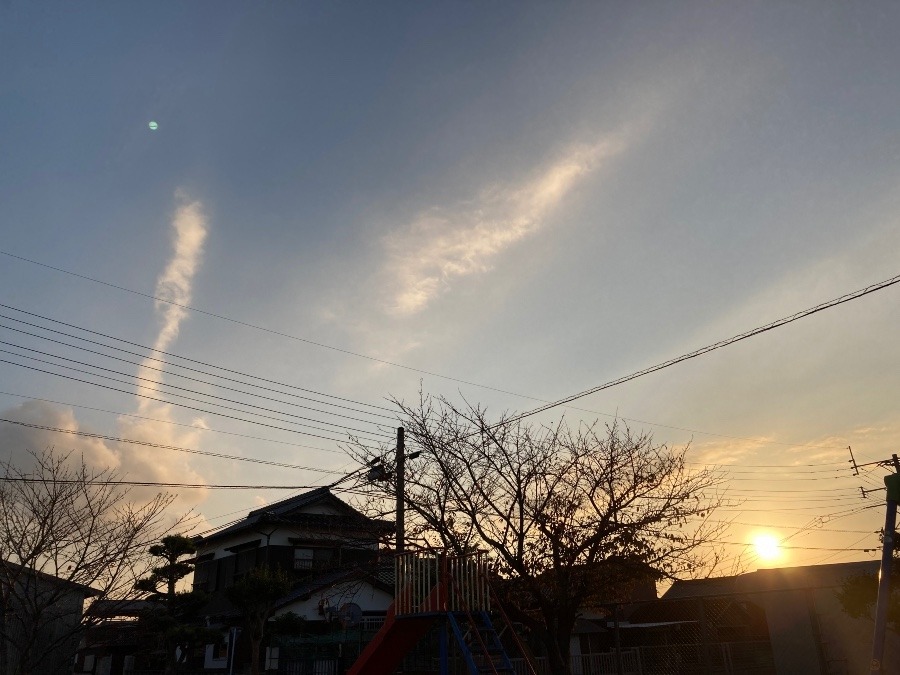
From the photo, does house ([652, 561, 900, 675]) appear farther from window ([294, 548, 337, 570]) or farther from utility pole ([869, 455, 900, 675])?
window ([294, 548, 337, 570])

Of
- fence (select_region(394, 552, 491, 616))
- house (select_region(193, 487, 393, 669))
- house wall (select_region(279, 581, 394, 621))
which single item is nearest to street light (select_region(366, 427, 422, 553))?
fence (select_region(394, 552, 491, 616))

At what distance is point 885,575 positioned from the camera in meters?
5.94

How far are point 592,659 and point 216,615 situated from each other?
69.1ft

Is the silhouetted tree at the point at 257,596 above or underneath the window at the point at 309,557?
underneath

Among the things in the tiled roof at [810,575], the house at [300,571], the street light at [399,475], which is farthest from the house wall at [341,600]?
the tiled roof at [810,575]

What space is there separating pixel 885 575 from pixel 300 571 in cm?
3106

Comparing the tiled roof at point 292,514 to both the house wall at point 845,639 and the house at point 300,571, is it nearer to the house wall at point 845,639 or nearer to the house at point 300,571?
the house at point 300,571

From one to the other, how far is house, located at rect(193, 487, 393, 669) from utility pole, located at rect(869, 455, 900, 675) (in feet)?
66.3

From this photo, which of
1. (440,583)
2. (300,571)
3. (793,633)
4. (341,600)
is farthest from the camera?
(300,571)

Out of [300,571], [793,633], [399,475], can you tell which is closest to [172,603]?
[300,571]

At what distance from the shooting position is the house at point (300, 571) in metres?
28.8

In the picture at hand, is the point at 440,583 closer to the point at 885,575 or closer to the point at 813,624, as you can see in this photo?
the point at 813,624

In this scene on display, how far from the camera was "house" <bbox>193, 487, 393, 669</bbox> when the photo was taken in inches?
1133

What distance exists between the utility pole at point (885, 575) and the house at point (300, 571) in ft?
66.3
